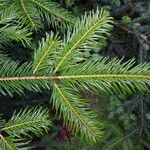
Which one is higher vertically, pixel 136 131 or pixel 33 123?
pixel 33 123

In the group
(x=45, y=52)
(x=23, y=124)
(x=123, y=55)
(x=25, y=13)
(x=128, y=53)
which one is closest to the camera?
(x=45, y=52)

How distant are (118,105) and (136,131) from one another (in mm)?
374

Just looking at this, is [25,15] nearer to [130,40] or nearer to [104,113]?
[130,40]

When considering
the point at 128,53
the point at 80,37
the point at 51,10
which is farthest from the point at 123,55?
the point at 80,37

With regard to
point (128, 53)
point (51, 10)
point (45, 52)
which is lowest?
point (128, 53)

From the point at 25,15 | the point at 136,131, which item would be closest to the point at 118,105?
the point at 136,131

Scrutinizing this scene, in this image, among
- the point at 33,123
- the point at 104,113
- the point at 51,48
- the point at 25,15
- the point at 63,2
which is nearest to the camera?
the point at 51,48

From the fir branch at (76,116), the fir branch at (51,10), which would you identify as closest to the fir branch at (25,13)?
the fir branch at (51,10)

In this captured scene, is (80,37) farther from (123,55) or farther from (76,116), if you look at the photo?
(123,55)

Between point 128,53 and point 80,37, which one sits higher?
point 80,37

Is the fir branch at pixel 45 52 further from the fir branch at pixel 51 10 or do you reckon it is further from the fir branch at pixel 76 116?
the fir branch at pixel 51 10

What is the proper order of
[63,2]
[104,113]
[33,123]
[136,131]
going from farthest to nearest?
1. [104,113]
2. [136,131]
3. [63,2]
4. [33,123]

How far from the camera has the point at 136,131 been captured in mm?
3578

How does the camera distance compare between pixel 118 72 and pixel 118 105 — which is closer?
pixel 118 72
